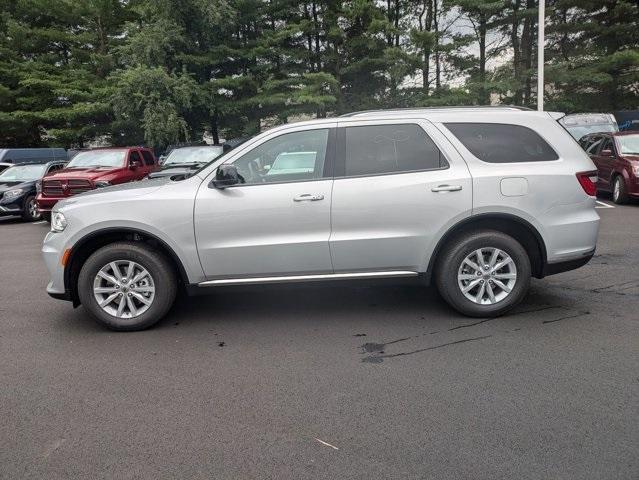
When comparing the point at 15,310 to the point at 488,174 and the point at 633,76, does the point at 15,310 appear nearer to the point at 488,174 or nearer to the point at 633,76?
the point at 488,174

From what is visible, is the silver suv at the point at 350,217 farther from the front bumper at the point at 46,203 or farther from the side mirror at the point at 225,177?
the front bumper at the point at 46,203

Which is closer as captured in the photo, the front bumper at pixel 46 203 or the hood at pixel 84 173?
the hood at pixel 84 173

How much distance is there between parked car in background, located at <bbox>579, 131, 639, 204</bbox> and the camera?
12242 mm

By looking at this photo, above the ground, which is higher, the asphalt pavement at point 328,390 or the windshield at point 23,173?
the windshield at point 23,173

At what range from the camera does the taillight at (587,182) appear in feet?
16.4

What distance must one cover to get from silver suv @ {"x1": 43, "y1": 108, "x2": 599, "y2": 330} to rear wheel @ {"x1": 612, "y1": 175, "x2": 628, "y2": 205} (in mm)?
8534

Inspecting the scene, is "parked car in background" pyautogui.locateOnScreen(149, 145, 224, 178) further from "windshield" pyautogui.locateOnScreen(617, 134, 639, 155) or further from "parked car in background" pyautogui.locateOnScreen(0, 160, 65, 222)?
"windshield" pyautogui.locateOnScreen(617, 134, 639, 155)

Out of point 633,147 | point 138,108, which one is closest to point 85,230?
point 633,147

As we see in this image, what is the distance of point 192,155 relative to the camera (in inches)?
567

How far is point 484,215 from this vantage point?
4934mm

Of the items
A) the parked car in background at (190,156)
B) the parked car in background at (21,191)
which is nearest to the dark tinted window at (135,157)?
the parked car in background at (190,156)

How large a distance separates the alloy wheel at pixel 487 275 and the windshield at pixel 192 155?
10.3 meters

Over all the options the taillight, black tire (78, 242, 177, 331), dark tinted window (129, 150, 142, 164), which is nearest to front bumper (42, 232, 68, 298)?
black tire (78, 242, 177, 331)

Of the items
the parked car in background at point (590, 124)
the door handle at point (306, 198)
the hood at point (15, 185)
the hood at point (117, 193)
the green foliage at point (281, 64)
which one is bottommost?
the door handle at point (306, 198)
